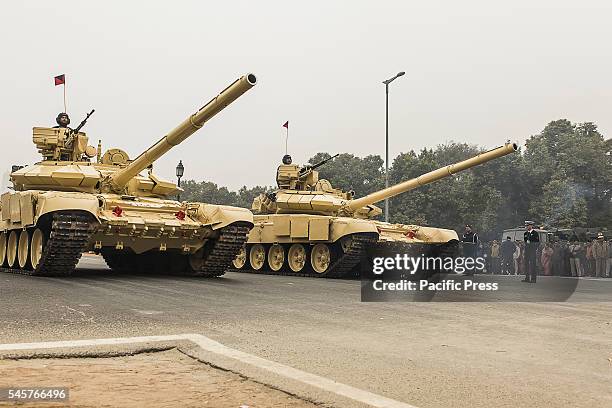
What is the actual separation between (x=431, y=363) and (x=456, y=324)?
2.47 metres

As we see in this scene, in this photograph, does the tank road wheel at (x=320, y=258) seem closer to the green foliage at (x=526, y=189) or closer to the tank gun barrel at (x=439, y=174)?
the tank gun barrel at (x=439, y=174)

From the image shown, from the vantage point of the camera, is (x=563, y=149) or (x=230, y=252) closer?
(x=230, y=252)

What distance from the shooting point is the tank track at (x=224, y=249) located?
14.1 metres

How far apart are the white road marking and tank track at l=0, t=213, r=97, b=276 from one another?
6.75 metres

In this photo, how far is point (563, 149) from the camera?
45906 mm

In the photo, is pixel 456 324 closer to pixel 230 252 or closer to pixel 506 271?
pixel 230 252

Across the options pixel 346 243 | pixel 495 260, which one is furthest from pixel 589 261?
pixel 346 243

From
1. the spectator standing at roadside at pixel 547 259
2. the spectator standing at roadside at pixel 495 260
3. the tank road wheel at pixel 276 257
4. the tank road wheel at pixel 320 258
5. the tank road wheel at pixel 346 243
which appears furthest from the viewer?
the spectator standing at roadside at pixel 495 260

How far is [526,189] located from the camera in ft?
147

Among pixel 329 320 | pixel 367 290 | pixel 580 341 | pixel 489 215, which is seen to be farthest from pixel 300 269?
pixel 489 215

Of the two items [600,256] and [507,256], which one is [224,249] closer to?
[507,256]

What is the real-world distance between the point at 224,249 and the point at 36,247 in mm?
3677

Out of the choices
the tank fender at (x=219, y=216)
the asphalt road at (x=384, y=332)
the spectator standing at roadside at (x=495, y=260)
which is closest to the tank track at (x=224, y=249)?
the tank fender at (x=219, y=216)

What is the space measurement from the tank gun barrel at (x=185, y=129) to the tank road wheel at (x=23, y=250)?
204 centimetres
